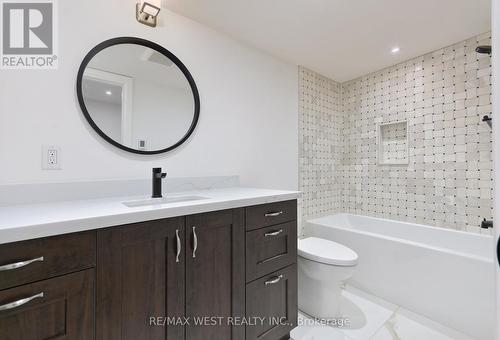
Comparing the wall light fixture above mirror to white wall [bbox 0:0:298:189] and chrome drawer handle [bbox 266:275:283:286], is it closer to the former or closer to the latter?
white wall [bbox 0:0:298:189]

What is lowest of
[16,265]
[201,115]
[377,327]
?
[377,327]

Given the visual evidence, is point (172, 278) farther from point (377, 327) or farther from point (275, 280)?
point (377, 327)

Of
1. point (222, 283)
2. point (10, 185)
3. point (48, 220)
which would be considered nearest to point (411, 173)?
point (222, 283)

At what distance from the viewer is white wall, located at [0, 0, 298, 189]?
3.88 feet

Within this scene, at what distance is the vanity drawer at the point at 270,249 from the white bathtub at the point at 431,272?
100 centimetres

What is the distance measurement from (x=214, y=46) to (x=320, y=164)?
1716 millimetres

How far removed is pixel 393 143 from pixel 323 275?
1.79 metres

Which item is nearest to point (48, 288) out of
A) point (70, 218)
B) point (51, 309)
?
point (51, 309)

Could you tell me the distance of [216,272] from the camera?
1.17 meters

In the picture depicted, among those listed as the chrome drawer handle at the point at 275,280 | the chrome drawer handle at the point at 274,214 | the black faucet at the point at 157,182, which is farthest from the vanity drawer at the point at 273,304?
the black faucet at the point at 157,182

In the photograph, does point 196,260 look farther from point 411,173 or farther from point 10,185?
point 411,173

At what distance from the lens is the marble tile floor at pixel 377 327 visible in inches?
61.2

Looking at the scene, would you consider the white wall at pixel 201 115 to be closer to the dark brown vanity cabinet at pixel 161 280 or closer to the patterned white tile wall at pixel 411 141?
the patterned white tile wall at pixel 411 141

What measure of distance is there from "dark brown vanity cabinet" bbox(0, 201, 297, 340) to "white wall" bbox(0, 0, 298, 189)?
644 mm
